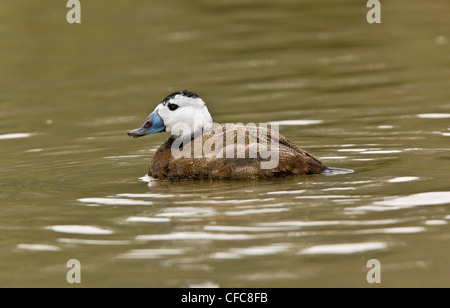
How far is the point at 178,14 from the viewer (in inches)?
776

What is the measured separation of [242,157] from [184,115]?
1.06 meters

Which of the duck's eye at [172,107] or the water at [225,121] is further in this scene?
the duck's eye at [172,107]

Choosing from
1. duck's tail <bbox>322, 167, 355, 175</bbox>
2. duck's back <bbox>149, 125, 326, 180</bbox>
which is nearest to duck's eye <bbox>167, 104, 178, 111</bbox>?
duck's back <bbox>149, 125, 326, 180</bbox>

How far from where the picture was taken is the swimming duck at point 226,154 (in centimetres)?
869

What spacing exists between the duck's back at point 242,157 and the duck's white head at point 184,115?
38 centimetres

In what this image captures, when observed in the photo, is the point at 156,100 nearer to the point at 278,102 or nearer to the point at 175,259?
the point at 278,102

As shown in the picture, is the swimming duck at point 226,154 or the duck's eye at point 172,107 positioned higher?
the duck's eye at point 172,107

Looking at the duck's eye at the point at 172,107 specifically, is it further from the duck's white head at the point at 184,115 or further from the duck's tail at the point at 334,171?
the duck's tail at the point at 334,171

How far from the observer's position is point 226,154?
343 inches

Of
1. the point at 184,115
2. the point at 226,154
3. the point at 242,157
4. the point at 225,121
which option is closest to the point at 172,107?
the point at 184,115

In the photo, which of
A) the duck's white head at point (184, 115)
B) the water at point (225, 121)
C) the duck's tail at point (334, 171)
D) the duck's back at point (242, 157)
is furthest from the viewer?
the duck's white head at point (184, 115)

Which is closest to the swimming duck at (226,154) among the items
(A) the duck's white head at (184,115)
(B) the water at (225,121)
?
(A) the duck's white head at (184,115)

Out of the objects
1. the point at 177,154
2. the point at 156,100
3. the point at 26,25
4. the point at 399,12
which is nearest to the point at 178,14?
the point at 26,25

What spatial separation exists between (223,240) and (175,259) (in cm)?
48
